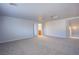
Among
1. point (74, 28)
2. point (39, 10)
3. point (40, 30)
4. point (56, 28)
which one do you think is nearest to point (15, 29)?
point (40, 30)

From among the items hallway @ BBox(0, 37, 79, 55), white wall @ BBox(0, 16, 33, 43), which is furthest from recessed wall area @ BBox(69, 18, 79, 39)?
white wall @ BBox(0, 16, 33, 43)

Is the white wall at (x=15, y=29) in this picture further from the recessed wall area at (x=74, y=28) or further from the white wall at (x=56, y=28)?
the recessed wall area at (x=74, y=28)

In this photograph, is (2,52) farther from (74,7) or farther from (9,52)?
(74,7)

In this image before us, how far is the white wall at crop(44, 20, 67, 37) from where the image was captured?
2.61 m

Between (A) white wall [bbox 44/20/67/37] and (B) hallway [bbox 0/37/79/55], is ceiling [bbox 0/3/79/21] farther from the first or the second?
(B) hallway [bbox 0/37/79/55]

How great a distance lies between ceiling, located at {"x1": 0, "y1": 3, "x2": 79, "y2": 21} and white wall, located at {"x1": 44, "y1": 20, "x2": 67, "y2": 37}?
4.5 inches

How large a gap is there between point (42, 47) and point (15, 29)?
0.71 metres

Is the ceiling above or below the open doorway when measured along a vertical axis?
above

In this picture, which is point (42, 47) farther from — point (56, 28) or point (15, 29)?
point (15, 29)

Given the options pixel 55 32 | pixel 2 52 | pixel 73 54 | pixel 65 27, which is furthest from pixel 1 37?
pixel 73 54

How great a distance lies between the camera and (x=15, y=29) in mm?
2551

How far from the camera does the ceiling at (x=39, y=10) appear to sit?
2.52m

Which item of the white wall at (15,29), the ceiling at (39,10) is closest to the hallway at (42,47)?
the white wall at (15,29)

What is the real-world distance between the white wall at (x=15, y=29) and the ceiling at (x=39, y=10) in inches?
4.5
